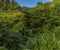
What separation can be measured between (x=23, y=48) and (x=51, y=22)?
38.7 ft

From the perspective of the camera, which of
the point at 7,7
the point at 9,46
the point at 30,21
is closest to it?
the point at 9,46

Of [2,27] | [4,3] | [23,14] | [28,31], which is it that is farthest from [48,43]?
[4,3]

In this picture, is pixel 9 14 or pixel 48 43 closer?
pixel 48 43

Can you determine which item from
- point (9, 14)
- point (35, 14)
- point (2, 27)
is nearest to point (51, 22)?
point (35, 14)

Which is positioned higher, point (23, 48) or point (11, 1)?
point (11, 1)

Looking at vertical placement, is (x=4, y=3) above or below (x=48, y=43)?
above

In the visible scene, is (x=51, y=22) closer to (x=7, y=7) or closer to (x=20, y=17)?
(x=20, y=17)

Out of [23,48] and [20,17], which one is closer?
[23,48]

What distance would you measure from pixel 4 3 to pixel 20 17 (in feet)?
12.8

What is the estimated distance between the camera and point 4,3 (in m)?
25.4

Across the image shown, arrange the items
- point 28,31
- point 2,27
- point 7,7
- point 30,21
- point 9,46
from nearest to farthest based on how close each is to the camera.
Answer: point 9,46 → point 2,27 → point 28,31 → point 30,21 → point 7,7

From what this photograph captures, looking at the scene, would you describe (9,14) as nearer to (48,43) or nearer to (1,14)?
(1,14)

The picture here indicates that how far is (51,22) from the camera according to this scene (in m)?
23.4

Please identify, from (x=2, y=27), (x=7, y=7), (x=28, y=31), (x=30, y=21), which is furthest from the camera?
(x=7, y=7)
